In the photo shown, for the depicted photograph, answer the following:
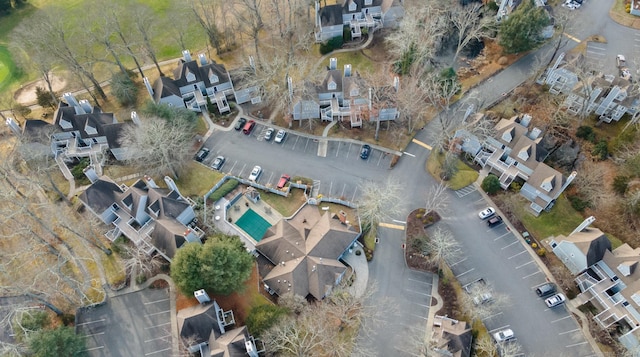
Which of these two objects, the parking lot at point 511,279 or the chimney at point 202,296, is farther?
the parking lot at point 511,279

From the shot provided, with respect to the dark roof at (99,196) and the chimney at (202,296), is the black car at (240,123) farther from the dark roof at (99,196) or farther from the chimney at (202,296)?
the chimney at (202,296)

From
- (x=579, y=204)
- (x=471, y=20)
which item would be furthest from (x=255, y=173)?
(x=471, y=20)

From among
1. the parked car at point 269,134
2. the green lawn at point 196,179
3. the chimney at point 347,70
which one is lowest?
the green lawn at point 196,179

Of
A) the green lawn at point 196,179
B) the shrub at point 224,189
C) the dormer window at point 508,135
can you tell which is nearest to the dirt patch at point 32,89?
the green lawn at point 196,179

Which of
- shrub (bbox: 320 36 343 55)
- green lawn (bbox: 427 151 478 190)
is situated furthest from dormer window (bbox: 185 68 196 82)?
green lawn (bbox: 427 151 478 190)

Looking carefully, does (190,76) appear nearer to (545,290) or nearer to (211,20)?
(211,20)
